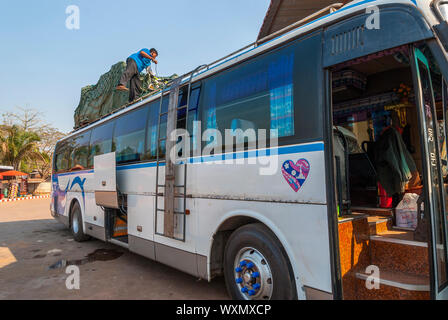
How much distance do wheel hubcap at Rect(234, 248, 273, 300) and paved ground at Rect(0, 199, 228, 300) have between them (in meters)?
0.87

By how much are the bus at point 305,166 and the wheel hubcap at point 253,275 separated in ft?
0.05

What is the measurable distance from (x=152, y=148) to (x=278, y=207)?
2839mm

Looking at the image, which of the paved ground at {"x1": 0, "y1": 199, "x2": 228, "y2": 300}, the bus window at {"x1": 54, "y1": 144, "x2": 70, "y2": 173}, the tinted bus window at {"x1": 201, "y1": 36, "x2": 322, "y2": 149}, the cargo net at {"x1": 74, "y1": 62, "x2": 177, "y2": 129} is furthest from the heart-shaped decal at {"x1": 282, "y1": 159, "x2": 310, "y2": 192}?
the cargo net at {"x1": 74, "y1": 62, "x2": 177, "y2": 129}

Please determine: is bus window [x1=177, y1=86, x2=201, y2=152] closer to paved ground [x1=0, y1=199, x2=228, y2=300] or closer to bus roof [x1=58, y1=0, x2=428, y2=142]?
bus roof [x1=58, y1=0, x2=428, y2=142]

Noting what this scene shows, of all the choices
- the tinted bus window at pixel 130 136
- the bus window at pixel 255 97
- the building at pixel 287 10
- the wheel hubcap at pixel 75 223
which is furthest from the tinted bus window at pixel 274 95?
the wheel hubcap at pixel 75 223

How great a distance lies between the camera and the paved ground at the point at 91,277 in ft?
14.0

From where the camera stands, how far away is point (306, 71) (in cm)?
291

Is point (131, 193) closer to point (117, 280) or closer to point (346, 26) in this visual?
point (117, 280)

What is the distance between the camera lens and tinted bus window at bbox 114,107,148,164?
219 inches

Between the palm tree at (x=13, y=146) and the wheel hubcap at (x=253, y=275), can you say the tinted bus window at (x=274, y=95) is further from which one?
the palm tree at (x=13, y=146)

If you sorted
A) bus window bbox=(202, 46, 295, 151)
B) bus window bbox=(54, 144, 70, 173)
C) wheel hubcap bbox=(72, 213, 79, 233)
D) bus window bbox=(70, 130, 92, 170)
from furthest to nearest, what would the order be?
bus window bbox=(54, 144, 70, 173)
wheel hubcap bbox=(72, 213, 79, 233)
bus window bbox=(70, 130, 92, 170)
bus window bbox=(202, 46, 295, 151)

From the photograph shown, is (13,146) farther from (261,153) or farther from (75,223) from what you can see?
(261,153)

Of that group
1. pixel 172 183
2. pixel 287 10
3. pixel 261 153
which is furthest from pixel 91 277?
pixel 287 10

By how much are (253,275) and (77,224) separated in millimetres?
6751
